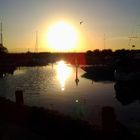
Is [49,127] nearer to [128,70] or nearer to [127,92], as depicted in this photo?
[127,92]

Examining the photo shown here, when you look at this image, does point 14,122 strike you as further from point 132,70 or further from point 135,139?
point 132,70

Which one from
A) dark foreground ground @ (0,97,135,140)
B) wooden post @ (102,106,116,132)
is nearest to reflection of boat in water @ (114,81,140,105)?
dark foreground ground @ (0,97,135,140)

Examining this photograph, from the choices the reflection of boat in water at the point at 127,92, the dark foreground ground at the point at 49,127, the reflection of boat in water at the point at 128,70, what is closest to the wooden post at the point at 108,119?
the dark foreground ground at the point at 49,127

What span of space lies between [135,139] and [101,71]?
7373 cm

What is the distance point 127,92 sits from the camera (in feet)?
158

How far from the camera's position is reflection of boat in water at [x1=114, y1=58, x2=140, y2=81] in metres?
52.7

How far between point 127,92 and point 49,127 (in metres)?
33.9

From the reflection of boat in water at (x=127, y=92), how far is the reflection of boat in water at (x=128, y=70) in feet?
2.87

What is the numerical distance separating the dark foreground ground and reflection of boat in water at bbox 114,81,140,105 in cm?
2151

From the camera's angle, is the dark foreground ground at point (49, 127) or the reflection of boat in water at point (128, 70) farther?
the reflection of boat in water at point (128, 70)

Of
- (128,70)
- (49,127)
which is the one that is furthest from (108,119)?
(128,70)

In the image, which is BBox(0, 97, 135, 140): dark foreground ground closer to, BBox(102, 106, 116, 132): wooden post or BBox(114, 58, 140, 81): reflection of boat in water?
BBox(102, 106, 116, 132): wooden post

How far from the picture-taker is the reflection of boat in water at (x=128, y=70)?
52719 mm

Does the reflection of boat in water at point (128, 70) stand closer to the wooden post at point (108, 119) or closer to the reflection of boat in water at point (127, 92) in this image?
the reflection of boat in water at point (127, 92)
